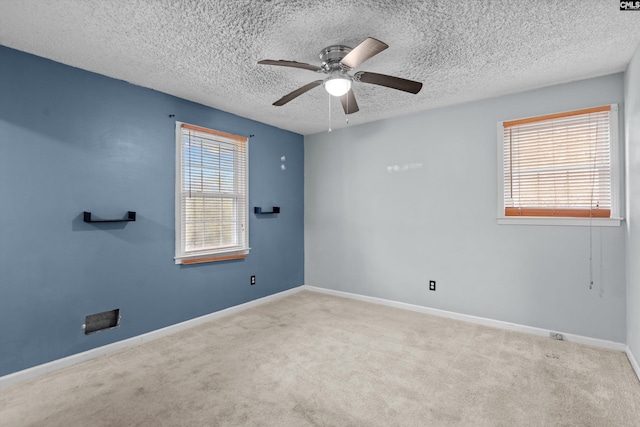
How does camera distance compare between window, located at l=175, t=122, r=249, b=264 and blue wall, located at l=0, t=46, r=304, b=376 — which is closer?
blue wall, located at l=0, t=46, r=304, b=376

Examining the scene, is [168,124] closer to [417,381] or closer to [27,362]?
[27,362]

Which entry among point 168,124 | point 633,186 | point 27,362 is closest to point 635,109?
point 633,186

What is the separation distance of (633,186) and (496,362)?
1.77m

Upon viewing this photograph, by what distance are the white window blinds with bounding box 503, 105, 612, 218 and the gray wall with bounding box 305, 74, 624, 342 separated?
133 mm

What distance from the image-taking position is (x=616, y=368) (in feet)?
7.97

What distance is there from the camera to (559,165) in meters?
3.01

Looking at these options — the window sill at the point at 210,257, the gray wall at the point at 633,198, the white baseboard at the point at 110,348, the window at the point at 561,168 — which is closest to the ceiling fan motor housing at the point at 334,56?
the window at the point at 561,168

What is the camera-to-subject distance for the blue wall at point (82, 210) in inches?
91.1

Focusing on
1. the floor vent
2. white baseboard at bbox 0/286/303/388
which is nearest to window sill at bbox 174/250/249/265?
white baseboard at bbox 0/286/303/388

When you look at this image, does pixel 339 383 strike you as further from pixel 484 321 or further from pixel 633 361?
pixel 633 361

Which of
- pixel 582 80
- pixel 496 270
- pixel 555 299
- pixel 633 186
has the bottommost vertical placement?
pixel 555 299

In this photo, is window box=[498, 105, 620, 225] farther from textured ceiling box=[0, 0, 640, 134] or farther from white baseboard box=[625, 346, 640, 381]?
white baseboard box=[625, 346, 640, 381]

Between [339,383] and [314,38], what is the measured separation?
8.16 feet

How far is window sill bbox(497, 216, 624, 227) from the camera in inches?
109
